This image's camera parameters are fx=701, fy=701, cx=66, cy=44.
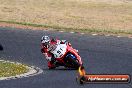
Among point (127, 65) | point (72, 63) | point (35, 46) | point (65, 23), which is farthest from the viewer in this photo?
point (65, 23)

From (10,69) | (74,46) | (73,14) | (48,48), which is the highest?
(48,48)

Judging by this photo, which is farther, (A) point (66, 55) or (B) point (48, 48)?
(B) point (48, 48)

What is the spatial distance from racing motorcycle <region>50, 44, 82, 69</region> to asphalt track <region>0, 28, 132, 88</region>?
31cm

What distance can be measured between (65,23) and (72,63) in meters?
19.6

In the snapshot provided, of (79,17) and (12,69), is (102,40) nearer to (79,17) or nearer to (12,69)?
(12,69)

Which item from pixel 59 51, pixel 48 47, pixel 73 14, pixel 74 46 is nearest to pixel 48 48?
pixel 48 47

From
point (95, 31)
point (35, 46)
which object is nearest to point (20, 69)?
point (35, 46)

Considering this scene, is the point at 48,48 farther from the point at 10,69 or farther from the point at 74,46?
the point at 74,46

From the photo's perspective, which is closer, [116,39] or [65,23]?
[116,39]

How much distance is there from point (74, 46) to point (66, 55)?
8.18 metres

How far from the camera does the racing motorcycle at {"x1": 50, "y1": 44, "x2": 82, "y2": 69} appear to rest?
20845 millimetres

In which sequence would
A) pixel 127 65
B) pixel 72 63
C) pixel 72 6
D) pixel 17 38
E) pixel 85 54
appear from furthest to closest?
pixel 72 6 → pixel 17 38 → pixel 85 54 → pixel 127 65 → pixel 72 63

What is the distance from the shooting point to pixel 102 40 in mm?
31500

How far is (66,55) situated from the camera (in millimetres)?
20891
